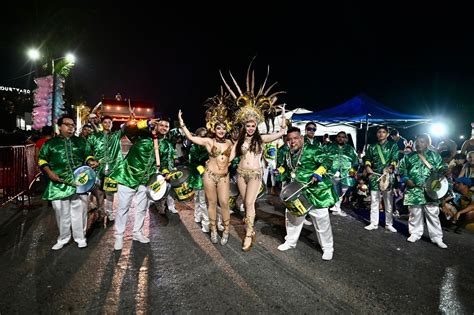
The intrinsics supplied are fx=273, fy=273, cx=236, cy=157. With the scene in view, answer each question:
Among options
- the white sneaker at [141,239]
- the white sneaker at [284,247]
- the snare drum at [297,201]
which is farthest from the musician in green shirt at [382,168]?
the white sneaker at [141,239]

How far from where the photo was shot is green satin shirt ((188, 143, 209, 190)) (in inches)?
223

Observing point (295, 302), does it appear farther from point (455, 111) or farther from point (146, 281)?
point (455, 111)

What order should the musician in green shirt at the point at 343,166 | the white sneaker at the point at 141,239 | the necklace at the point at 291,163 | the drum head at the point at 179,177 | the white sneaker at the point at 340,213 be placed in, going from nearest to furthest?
the necklace at the point at 291,163, the white sneaker at the point at 141,239, the drum head at the point at 179,177, the white sneaker at the point at 340,213, the musician in green shirt at the point at 343,166

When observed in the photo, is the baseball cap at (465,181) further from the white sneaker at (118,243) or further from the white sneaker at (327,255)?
the white sneaker at (118,243)

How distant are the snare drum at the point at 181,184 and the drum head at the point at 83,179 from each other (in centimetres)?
127

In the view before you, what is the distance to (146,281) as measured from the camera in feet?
11.0

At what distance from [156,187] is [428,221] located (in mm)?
4819

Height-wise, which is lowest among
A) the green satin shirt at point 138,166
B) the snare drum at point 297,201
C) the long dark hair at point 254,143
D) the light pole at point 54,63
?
the snare drum at point 297,201

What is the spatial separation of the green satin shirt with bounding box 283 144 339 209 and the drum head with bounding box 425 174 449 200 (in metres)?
1.94

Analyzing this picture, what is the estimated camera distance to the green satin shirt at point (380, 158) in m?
5.52

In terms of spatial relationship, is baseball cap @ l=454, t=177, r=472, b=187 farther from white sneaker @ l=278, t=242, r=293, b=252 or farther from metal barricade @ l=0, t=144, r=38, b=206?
metal barricade @ l=0, t=144, r=38, b=206

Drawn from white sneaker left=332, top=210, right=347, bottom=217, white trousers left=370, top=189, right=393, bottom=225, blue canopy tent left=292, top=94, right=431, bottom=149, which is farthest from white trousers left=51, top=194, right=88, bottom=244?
blue canopy tent left=292, top=94, right=431, bottom=149

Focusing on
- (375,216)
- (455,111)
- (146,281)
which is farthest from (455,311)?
(455,111)

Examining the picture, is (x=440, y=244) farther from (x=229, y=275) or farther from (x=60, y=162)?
(x=60, y=162)
